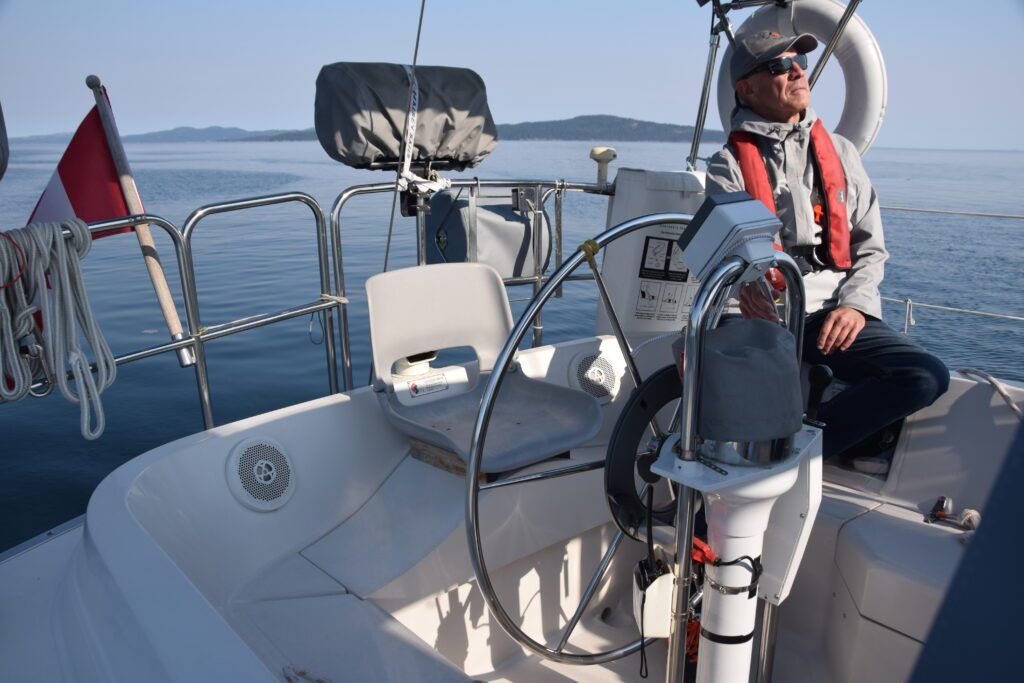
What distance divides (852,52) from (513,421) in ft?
6.78

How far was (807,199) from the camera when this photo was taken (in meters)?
1.92

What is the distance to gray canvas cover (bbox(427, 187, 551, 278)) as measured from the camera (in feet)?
9.54

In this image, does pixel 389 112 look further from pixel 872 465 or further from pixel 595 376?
pixel 872 465

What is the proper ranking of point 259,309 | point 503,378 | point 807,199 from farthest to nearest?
1. point 259,309
2. point 807,199
3. point 503,378

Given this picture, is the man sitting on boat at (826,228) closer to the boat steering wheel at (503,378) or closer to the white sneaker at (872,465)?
the white sneaker at (872,465)

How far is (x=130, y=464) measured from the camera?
5.13 feet

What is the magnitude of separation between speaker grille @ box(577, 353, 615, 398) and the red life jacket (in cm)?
80

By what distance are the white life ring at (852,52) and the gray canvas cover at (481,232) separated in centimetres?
99

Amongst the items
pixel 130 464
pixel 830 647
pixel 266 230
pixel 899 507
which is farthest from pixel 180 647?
pixel 266 230

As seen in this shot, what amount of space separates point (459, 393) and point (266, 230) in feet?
29.4

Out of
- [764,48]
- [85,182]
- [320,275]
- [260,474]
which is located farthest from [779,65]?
[85,182]

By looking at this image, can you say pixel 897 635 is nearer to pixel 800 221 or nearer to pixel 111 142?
pixel 800 221

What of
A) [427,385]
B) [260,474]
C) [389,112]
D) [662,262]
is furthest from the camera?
[662,262]

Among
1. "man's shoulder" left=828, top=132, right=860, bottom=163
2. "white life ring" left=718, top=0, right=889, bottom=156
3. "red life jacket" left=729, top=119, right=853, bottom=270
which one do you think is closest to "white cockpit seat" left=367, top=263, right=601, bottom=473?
"red life jacket" left=729, top=119, right=853, bottom=270
